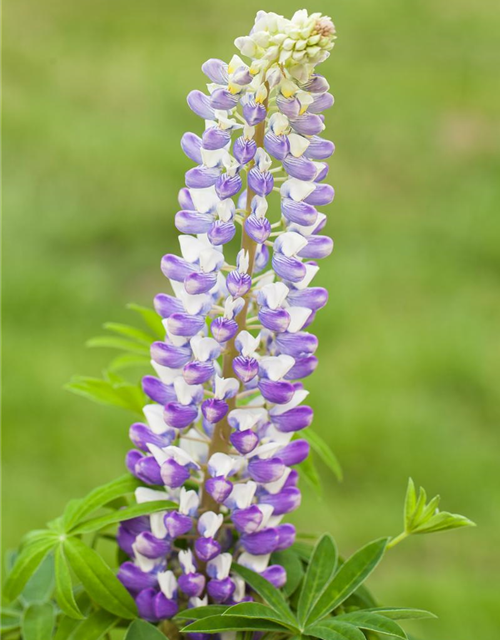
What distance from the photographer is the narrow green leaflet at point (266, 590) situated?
0.67 meters

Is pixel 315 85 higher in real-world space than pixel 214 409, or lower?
higher

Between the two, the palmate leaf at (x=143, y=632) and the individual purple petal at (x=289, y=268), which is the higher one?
the individual purple petal at (x=289, y=268)

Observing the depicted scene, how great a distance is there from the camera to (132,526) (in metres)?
0.72

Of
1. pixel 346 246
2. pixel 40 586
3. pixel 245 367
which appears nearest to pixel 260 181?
pixel 245 367

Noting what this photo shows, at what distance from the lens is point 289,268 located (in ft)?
2.11

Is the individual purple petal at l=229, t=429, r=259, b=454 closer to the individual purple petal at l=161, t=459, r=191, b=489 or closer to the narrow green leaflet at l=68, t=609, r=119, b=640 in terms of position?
A: the individual purple petal at l=161, t=459, r=191, b=489

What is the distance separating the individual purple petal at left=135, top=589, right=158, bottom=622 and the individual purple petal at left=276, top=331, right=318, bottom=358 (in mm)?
213

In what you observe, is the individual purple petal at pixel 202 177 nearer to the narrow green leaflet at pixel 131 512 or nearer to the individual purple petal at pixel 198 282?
the individual purple petal at pixel 198 282

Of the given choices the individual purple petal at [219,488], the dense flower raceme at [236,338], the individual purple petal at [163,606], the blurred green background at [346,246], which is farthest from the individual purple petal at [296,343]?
the blurred green background at [346,246]

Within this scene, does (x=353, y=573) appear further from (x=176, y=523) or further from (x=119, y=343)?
(x=119, y=343)

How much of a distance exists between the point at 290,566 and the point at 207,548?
0.12 metres

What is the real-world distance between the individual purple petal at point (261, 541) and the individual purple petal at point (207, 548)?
2cm

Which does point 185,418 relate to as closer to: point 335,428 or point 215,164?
point 215,164

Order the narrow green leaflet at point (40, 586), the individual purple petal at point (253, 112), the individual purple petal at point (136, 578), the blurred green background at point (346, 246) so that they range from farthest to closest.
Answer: the blurred green background at point (346, 246) < the narrow green leaflet at point (40, 586) < the individual purple petal at point (136, 578) < the individual purple petal at point (253, 112)
